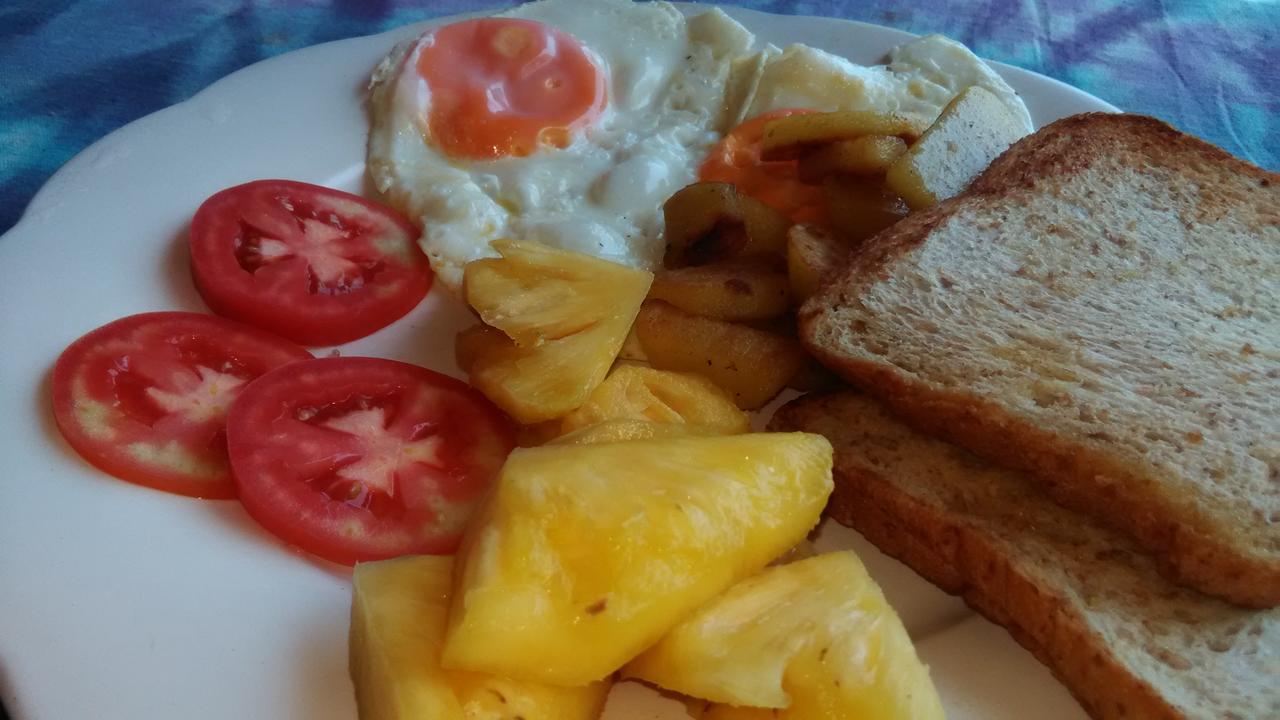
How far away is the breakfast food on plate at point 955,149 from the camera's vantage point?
7.71ft

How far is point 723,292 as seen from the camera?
2.13 m

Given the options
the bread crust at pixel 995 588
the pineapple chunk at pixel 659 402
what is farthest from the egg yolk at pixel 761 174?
the bread crust at pixel 995 588

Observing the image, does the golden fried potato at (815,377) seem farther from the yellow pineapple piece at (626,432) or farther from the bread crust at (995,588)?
the yellow pineapple piece at (626,432)

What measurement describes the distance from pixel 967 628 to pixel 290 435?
1347mm

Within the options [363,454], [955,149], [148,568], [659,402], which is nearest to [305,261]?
[363,454]

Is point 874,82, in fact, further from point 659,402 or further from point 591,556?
point 591,556

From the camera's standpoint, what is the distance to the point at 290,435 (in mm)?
1850

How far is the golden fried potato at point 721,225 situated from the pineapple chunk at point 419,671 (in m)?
1.09

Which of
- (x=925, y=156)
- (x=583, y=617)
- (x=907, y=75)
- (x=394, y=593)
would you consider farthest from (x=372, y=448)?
(x=907, y=75)

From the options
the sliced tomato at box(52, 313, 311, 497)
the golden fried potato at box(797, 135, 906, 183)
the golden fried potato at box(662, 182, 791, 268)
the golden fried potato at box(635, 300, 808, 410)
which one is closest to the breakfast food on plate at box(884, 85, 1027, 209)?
the golden fried potato at box(797, 135, 906, 183)

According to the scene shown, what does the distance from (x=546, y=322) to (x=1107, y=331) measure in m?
1.16

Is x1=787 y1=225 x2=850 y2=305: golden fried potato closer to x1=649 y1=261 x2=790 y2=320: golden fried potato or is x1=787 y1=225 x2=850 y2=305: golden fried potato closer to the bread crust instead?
x1=649 y1=261 x2=790 y2=320: golden fried potato

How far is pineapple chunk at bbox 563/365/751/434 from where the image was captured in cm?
193

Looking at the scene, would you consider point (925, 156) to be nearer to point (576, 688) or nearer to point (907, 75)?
point (907, 75)
